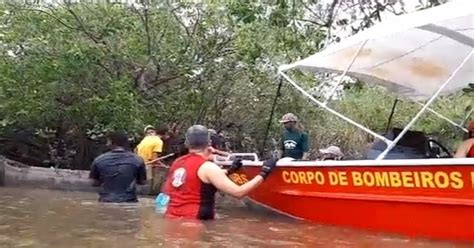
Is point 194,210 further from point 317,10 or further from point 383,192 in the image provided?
point 317,10

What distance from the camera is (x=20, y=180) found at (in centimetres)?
1731

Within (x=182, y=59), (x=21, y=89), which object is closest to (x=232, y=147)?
(x=182, y=59)

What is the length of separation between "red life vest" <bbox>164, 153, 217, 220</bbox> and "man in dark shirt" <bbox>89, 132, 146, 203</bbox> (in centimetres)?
245

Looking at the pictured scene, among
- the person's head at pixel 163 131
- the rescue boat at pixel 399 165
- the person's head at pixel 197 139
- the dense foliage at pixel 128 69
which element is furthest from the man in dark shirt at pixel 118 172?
the dense foliage at pixel 128 69

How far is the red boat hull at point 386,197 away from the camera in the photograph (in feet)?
28.7

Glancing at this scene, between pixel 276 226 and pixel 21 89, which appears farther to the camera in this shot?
pixel 21 89

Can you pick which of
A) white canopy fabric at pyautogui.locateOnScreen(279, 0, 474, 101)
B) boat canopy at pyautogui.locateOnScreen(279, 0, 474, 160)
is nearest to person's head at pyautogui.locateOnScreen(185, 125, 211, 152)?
boat canopy at pyautogui.locateOnScreen(279, 0, 474, 160)

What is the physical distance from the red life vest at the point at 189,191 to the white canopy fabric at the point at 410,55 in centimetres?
281

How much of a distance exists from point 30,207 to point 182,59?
22.5 ft

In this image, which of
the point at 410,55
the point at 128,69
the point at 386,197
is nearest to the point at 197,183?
the point at 386,197

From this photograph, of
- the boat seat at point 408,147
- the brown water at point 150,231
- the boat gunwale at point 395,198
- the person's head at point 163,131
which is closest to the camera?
the brown water at point 150,231

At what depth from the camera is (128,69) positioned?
1886cm

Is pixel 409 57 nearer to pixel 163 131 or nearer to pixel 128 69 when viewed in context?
pixel 163 131

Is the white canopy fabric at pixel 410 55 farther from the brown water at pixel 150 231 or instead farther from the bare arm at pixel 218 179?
the bare arm at pixel 218 179
